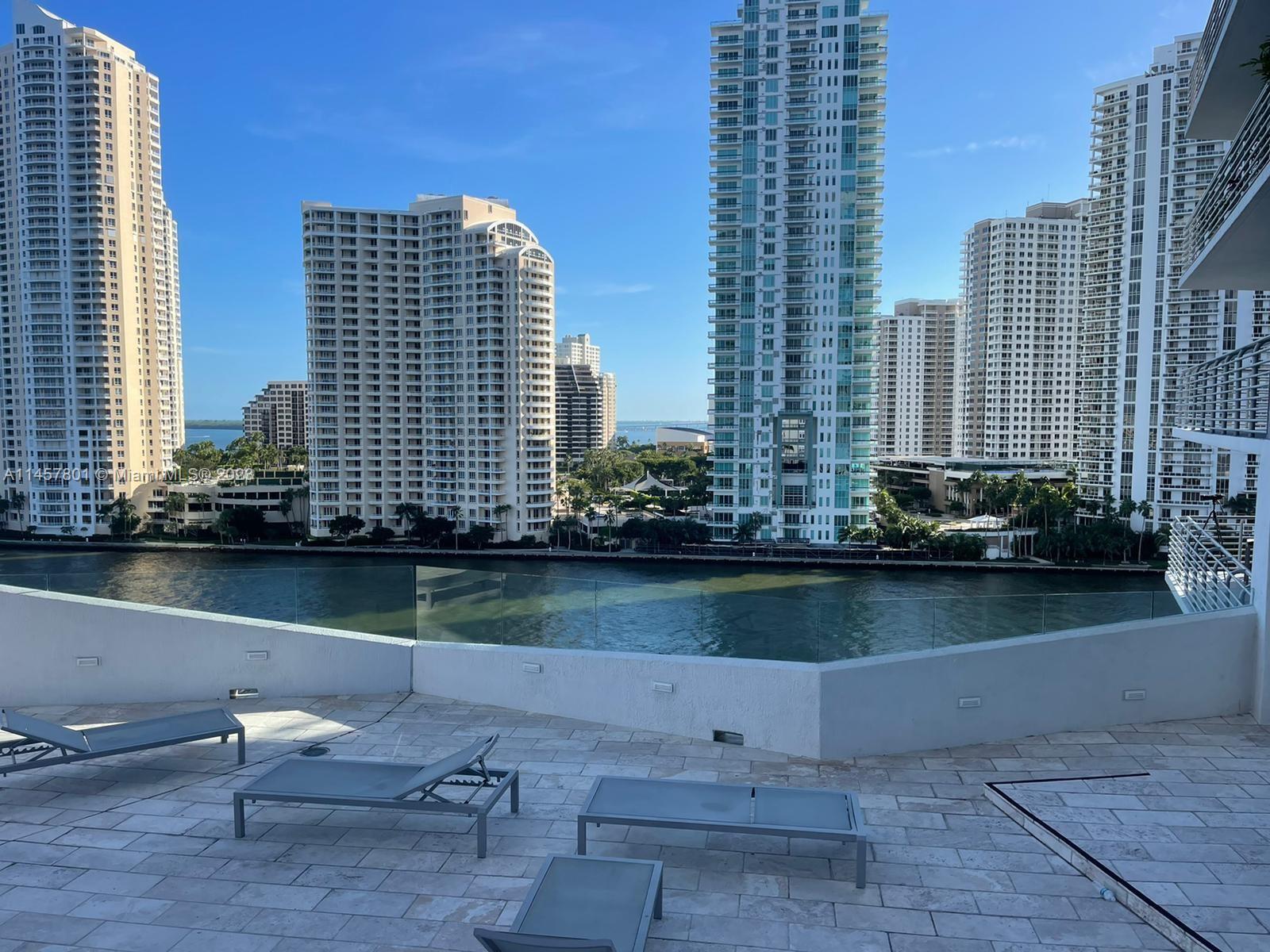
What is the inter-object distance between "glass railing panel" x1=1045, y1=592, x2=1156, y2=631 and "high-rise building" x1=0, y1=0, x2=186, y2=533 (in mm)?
73028

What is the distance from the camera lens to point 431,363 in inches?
2552

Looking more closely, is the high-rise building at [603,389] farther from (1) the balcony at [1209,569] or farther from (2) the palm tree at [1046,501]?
(1) the balcony at [1209,569]

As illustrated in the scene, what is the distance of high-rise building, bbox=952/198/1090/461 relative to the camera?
278 feet

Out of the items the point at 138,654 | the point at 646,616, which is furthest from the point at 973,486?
the point at 138,654

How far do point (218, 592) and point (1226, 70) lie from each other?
9754 millimetres

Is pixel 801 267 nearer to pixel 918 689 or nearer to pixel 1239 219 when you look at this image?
pixel 1239 219

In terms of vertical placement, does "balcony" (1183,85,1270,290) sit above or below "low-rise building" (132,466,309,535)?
above

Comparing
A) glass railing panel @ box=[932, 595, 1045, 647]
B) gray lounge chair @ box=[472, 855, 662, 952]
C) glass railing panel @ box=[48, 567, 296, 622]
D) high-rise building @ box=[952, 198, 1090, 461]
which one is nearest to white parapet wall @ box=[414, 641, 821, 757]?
glass railing panel @ box=[932, 595, 1045, 647]

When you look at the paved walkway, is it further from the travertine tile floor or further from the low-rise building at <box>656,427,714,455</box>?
the low-rise building at <box>656,427,714,455</box>

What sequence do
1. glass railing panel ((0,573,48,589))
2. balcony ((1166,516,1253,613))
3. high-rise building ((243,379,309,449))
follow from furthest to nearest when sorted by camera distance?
high-rise building ((243,379,309,449)) < glass railing panel ((0,573,48,589)) < balcony ((1166,516,1253,613))

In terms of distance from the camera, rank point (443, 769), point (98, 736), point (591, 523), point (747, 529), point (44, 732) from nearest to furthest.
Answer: point (443, 769)
point (44, 732)
point (98, 736)
point (747, 529)
point (591, 523)

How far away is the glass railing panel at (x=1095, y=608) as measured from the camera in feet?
21.5

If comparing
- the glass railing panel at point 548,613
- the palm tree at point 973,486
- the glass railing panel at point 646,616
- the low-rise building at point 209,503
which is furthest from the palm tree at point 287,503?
the glass railing panel at point 646,616

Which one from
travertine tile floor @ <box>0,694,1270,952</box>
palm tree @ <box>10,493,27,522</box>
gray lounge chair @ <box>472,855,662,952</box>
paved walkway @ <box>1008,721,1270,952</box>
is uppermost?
gray lounge chair @ <box>472,855,662,952</box>
